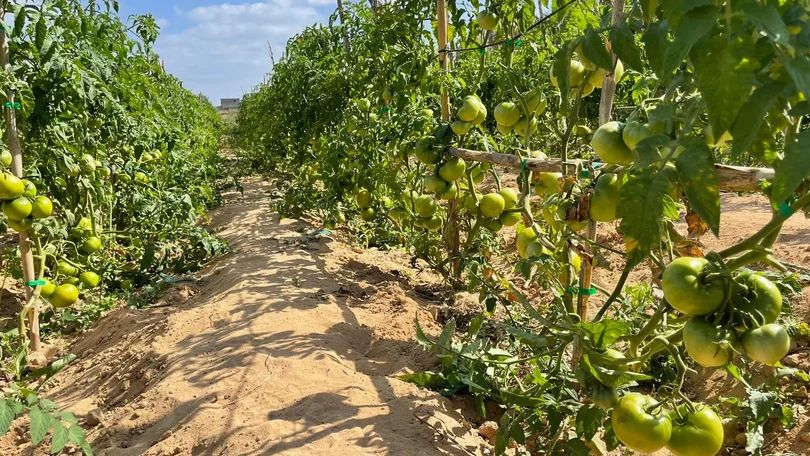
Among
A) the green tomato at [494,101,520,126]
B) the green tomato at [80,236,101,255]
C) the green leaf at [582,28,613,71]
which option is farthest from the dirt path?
the green leaf at [582,28,613,71]

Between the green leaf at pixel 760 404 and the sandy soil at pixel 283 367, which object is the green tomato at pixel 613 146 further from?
the sandy soil at pixel 283 367

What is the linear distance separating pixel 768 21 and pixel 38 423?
5.69 feet

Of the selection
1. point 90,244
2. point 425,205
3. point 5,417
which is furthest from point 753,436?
point 90,244

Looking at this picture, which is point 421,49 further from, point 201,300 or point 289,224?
point 289,224

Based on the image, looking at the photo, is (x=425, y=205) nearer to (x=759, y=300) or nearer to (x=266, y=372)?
(x=266, y=372)

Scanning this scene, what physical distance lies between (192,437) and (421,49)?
236 centimetres

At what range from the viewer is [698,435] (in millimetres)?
1117

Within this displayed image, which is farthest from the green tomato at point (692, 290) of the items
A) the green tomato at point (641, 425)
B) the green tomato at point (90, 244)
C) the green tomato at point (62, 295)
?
the green tomato at point (90, 244)

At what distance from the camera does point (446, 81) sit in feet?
10.5

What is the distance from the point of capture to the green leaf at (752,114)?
61 cm

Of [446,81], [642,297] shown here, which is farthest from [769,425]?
[446,81]

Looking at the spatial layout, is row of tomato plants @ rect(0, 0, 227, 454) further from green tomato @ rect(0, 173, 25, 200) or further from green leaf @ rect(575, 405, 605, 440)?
green leaf @ rect(575, 405, 605, 440)

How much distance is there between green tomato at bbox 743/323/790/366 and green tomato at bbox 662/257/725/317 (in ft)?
0.23

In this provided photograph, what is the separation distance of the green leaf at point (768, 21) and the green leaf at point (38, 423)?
1.70 meters
